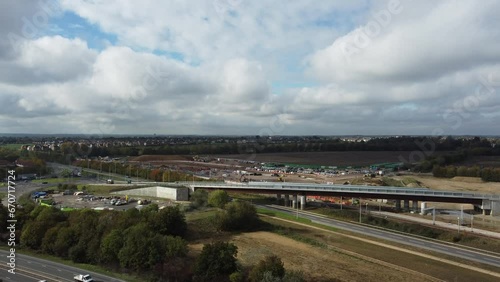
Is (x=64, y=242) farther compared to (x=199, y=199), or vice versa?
(x=199, y=199)

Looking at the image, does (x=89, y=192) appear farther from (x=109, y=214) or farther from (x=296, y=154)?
(x=296, y=154)

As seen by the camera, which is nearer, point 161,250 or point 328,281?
point 328,281

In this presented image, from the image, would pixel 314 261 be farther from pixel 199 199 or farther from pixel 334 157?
pixel 334 157

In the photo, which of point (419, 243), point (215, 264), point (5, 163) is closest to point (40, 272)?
point (215, 264)

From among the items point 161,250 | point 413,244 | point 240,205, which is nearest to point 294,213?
point 240,205

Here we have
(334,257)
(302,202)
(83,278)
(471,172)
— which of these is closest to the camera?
(83,278)
